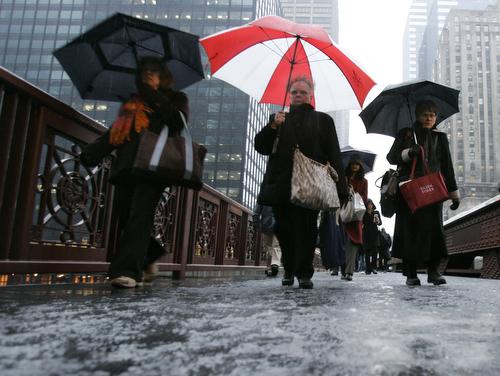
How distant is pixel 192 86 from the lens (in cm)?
8388

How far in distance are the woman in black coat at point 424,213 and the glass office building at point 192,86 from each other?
2867 inches

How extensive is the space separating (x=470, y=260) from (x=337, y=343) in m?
15.3

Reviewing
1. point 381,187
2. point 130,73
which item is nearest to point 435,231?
point 381,187

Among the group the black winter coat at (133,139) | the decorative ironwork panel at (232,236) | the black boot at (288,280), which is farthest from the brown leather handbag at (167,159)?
the decorative ironwork panel at (232,236)

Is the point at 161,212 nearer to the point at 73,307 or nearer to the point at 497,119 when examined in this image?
the point at 73,307

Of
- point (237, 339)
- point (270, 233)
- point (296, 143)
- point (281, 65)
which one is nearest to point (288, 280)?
point (296, 143)

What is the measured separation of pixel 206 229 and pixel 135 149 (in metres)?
4.59

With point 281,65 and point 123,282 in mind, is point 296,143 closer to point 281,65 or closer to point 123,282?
point 281,65

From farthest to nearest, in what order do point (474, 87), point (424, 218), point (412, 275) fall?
point (474, 87) < point (412, 275) < point (424, 218)

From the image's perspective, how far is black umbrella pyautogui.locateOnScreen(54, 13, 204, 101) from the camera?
4059mm

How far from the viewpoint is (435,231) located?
217 inches

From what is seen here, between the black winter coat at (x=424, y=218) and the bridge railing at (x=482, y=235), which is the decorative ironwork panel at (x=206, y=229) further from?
the bridge railing at (x=482, y=235)

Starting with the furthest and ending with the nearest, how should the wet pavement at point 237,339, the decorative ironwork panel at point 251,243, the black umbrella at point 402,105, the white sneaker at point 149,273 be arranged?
1. the decorative ironwork panel at point 251,243
2. the black umbrella at point 402,105
3. the white sneaker at point 149,273
4. the wet pavement at point 237,339

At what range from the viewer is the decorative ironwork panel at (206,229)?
762 centimetres
